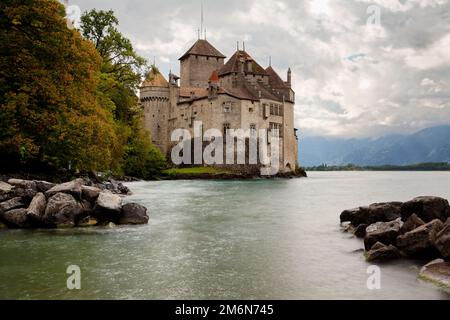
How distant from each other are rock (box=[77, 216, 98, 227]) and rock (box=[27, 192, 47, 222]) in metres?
1.40

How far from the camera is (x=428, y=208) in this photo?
1545cm

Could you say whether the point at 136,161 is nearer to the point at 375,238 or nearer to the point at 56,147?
the point at 56,147

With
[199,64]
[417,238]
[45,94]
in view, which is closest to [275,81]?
[199,64]

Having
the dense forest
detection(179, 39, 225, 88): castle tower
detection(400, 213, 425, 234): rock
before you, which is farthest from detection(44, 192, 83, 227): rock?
detection(179, 39, 225, 88): castle tower

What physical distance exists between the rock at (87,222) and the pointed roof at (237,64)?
210 feet

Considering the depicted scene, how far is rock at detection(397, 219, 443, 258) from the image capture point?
38.9ft

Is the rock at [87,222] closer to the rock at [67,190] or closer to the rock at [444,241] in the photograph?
the rock at [67,190]

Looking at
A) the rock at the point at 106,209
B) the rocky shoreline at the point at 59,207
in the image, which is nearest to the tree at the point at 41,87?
the rocky shoreline at the point at 59,207

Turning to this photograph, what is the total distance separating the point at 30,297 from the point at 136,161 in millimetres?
52702

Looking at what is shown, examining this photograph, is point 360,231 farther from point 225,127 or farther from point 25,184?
point 225,127

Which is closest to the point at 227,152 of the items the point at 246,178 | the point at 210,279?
the point at 246,178

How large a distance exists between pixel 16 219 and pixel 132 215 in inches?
169
